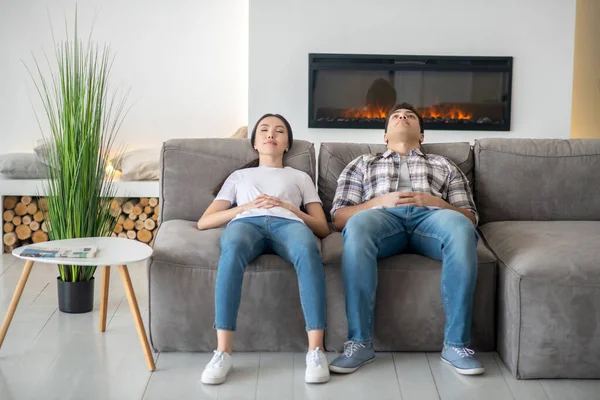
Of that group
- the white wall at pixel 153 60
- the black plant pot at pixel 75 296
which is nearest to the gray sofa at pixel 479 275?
the black plant pot at pixel 75 296

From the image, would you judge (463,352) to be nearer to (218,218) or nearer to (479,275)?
(479,275)

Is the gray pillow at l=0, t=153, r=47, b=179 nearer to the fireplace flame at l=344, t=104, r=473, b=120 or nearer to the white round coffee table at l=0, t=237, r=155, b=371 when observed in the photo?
the white round coffee table at l=0, t=237, r=155, b=371

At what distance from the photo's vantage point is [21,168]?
4832 millimetres

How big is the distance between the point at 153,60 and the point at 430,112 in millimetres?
1946

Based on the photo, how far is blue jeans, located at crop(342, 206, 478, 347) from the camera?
108 inches

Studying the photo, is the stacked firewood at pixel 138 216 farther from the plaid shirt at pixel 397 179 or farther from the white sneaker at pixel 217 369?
the white sneaker at pixel 217 369

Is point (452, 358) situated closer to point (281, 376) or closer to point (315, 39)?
point (281, 376)

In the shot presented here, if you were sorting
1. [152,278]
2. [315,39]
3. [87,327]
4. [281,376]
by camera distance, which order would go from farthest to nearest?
[315,39], [87,327], [152,278], [281,376]

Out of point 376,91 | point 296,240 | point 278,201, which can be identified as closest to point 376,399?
point 296,240

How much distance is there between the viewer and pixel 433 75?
204 inches

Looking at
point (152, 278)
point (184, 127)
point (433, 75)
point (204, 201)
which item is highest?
point (433, 75)

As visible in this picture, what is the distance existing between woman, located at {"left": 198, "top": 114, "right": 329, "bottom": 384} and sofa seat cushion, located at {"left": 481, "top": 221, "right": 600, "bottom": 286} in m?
0.69

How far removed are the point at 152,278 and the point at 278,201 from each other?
1.87 ft

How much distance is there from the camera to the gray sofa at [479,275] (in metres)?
2.65
